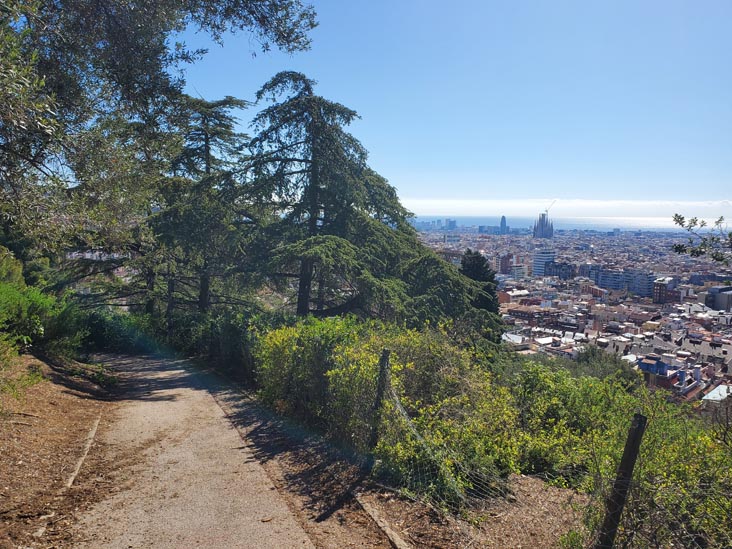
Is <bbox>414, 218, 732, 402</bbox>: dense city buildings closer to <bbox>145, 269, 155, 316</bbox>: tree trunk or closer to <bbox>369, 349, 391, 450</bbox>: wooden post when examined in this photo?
<bbox>369, 349, 391, 450</bbox>: wooden post

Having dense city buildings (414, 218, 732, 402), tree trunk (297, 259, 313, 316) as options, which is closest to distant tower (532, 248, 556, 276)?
dense city buildings (414, 218, 732, 402)

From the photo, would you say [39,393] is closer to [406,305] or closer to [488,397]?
[488,397]

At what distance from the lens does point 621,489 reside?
95.2 inches

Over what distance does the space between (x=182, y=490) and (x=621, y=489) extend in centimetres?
329

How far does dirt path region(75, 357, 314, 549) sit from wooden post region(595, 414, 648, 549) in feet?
5.86

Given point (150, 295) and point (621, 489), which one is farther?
point (150, 295)

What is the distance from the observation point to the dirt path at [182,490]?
129 inches

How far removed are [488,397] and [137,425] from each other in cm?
428

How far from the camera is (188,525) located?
3449 mm

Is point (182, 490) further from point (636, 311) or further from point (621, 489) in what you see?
point (636, 311)

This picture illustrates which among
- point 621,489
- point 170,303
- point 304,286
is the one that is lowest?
point 170,303

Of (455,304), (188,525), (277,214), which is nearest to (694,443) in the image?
(188,525)

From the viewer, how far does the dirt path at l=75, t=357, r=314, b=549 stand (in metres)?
3.29

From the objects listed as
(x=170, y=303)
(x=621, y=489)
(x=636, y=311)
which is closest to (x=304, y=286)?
(x=170, y=303)
